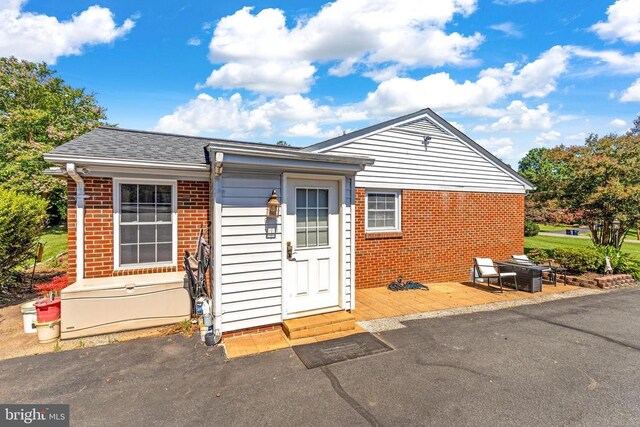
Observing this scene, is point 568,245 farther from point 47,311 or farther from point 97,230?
point 47,311

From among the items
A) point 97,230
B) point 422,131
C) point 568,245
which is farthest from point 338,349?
point 568,245

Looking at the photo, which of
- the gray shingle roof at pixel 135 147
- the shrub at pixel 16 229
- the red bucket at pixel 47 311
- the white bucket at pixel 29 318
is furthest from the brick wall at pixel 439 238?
the shrub at pixel 16 229

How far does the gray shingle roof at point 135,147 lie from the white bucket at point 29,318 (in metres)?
2.55

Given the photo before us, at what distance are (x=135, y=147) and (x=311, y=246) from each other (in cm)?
414

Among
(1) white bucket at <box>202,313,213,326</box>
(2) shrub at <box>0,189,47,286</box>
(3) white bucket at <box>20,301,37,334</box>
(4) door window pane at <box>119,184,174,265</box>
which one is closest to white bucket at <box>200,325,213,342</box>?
(1) white bucket at <box>202,313,213,326</box>

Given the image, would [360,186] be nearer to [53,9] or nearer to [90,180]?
[90,180]

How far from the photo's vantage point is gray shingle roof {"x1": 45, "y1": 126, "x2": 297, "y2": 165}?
198 inches

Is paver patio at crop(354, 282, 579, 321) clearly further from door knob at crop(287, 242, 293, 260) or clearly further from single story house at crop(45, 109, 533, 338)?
door knob at crop(287, 242, 293, 260)

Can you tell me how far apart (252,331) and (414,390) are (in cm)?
265

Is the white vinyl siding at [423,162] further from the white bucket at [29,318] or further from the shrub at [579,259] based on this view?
the white bucket at [29,318]

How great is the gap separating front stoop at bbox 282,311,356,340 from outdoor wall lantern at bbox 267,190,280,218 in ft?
6.06

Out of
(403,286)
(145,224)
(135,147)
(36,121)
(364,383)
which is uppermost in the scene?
(36,121)

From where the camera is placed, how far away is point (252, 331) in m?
4.85

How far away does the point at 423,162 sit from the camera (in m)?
8.52
